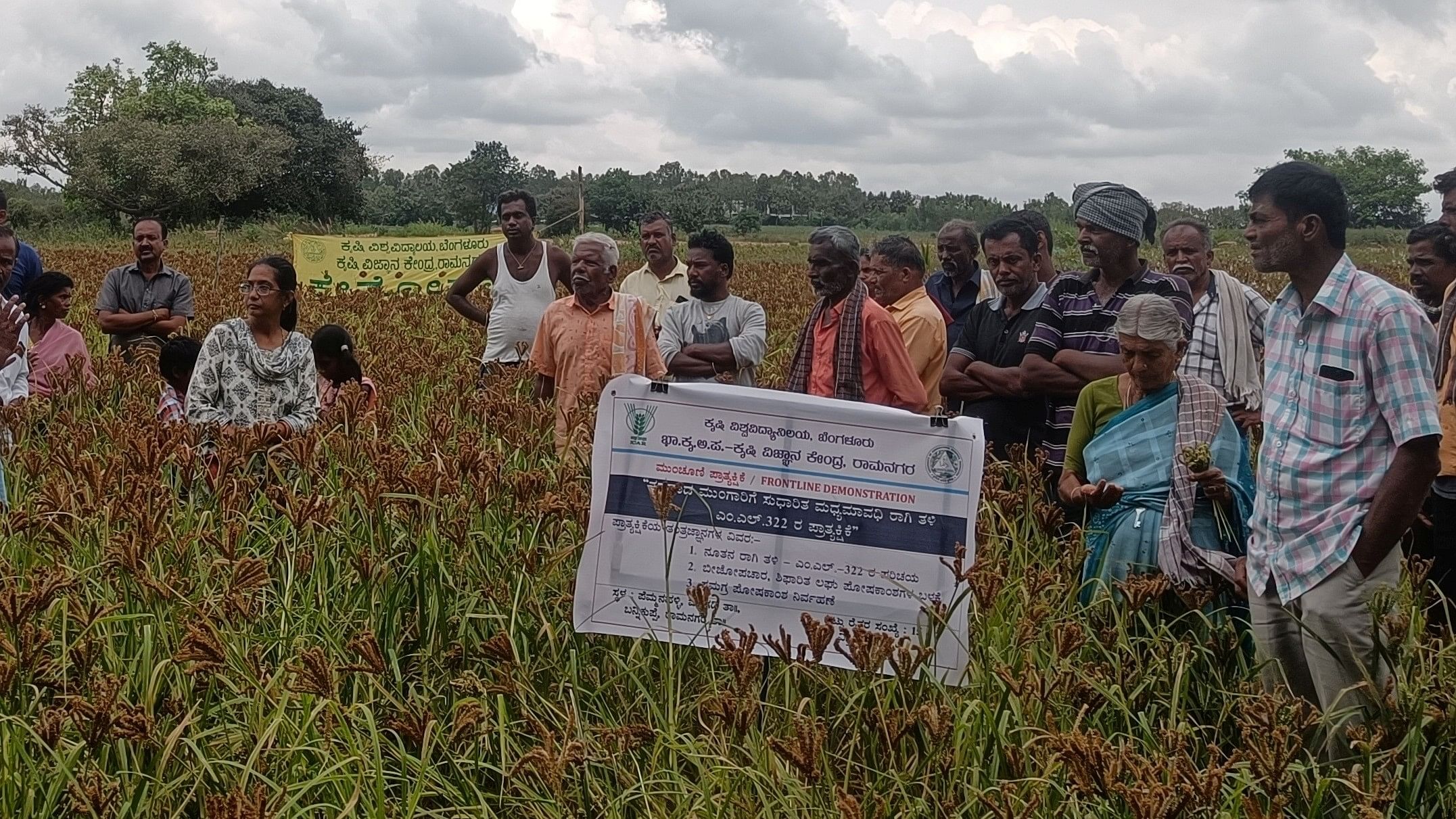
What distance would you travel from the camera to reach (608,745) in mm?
3078

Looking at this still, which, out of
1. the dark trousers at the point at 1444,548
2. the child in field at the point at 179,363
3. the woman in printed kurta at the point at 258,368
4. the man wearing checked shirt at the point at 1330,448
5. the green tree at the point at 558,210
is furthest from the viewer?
the green tree at the point at 558,210

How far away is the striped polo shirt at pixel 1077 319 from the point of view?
4293mm

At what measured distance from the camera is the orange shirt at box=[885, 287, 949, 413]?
5.12 m

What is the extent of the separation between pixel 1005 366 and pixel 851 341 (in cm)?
60

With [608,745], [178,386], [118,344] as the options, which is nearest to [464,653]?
[608,745]

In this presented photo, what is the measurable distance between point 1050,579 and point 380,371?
→ 4655 millimetres

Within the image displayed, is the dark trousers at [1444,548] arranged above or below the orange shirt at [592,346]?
below

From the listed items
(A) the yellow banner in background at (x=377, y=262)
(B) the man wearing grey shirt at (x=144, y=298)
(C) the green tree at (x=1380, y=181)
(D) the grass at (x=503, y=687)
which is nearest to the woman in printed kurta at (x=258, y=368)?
(D) the grass at (x=503, y=687)

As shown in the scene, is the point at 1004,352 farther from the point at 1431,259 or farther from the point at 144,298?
the point at 144,298

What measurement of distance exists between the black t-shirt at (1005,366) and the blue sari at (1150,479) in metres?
0.94

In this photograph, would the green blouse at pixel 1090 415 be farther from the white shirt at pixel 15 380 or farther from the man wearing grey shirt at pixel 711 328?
the white shirt at pixel 15 380

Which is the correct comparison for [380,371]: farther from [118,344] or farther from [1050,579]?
[1050,579]

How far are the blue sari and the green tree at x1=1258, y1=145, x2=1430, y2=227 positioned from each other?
263 feet

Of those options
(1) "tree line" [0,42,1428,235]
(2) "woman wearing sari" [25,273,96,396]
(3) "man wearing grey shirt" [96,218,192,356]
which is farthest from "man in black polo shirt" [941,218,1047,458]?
(1) "tree line" [0,42,1428,235]
